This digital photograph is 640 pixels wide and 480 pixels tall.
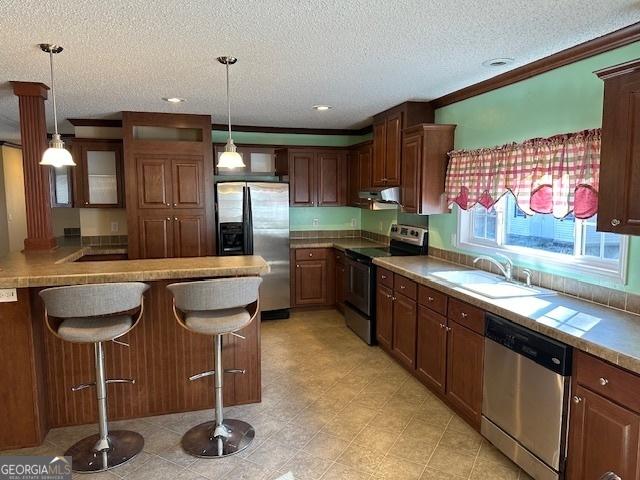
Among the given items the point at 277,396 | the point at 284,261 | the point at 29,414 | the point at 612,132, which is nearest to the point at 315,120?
the point at 284,261

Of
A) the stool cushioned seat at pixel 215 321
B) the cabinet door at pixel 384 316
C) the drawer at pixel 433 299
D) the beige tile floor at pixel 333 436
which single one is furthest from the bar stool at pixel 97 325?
the cabinet door at pixel 384 316

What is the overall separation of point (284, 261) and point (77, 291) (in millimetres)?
3136

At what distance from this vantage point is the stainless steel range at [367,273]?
4.40 m

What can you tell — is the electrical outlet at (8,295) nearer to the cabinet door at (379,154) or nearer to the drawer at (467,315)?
the drawer at (467,315)

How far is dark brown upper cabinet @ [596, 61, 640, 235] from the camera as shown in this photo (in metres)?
1.96

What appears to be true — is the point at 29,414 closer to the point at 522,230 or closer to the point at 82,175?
the point at 82,175

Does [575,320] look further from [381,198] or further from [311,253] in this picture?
[311,253]

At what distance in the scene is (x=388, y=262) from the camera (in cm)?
397

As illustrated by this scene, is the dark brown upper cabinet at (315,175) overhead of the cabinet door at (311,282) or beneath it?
overhead

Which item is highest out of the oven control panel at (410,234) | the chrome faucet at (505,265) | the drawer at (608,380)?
the oven control panel at (410,234)

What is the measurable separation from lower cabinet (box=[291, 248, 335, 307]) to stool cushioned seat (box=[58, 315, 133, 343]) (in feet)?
10.1

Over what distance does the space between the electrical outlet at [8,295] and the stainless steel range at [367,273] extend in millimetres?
2942

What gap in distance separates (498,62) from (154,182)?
3633 mm

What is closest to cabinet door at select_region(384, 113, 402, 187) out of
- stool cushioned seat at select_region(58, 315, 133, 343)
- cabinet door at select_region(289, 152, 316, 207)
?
cabinet door at select_region(289, 152, 316, 207)
